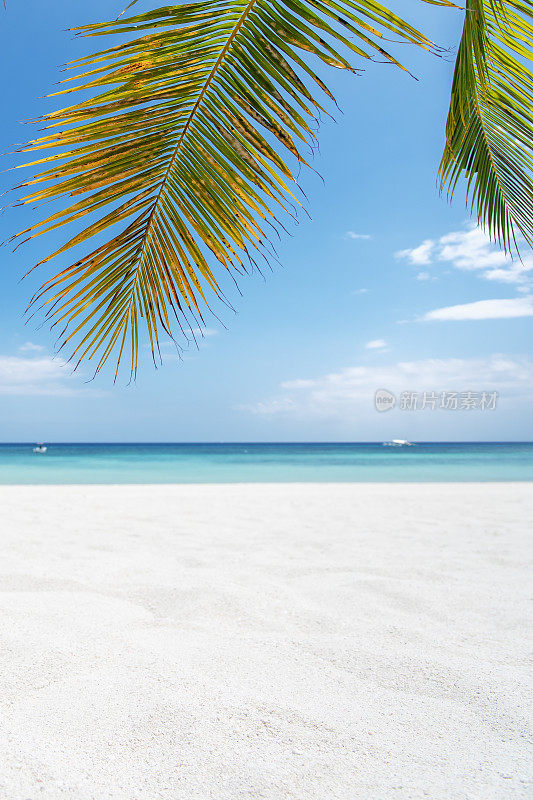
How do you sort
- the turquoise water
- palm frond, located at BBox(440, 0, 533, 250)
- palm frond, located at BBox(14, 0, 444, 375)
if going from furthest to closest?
the turquoise water
palm frond, located at BBox(440, 0, 533, 250)
palm frond, located at BBox(14, 0, 444, 375)

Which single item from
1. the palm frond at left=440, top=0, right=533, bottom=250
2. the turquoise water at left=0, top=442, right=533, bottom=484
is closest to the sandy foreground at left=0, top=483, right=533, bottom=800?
the palm frond at left=440, top=0, right=533, bottom=250

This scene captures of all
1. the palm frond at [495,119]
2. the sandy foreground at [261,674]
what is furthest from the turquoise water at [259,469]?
the palm frond at [495,119]

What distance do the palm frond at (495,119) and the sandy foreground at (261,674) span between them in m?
1.58

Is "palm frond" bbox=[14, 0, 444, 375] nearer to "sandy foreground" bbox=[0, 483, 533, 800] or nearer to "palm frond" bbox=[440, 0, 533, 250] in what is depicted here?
"palm frond" bbox=[440, 0, 533, 250]

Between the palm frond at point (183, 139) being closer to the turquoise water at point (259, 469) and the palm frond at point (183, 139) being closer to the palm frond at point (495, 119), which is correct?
the palm frond at point (495, 119)

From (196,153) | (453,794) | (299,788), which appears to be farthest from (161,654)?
(196,153)

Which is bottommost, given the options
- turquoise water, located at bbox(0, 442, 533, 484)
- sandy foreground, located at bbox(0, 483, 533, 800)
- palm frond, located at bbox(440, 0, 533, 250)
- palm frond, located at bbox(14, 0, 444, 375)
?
turquoise water, located at bbox(0, 442, 533, 484)

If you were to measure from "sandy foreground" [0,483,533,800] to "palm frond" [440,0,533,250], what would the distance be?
158 centimetres

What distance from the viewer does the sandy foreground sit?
1180 mm

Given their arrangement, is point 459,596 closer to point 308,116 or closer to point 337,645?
point 337,645

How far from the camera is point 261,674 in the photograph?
1.65m

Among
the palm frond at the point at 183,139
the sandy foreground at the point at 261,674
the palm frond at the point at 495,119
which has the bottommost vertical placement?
the sandy foreground at the point at 261,674

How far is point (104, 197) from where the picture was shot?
121cm

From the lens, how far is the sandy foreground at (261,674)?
118cm
